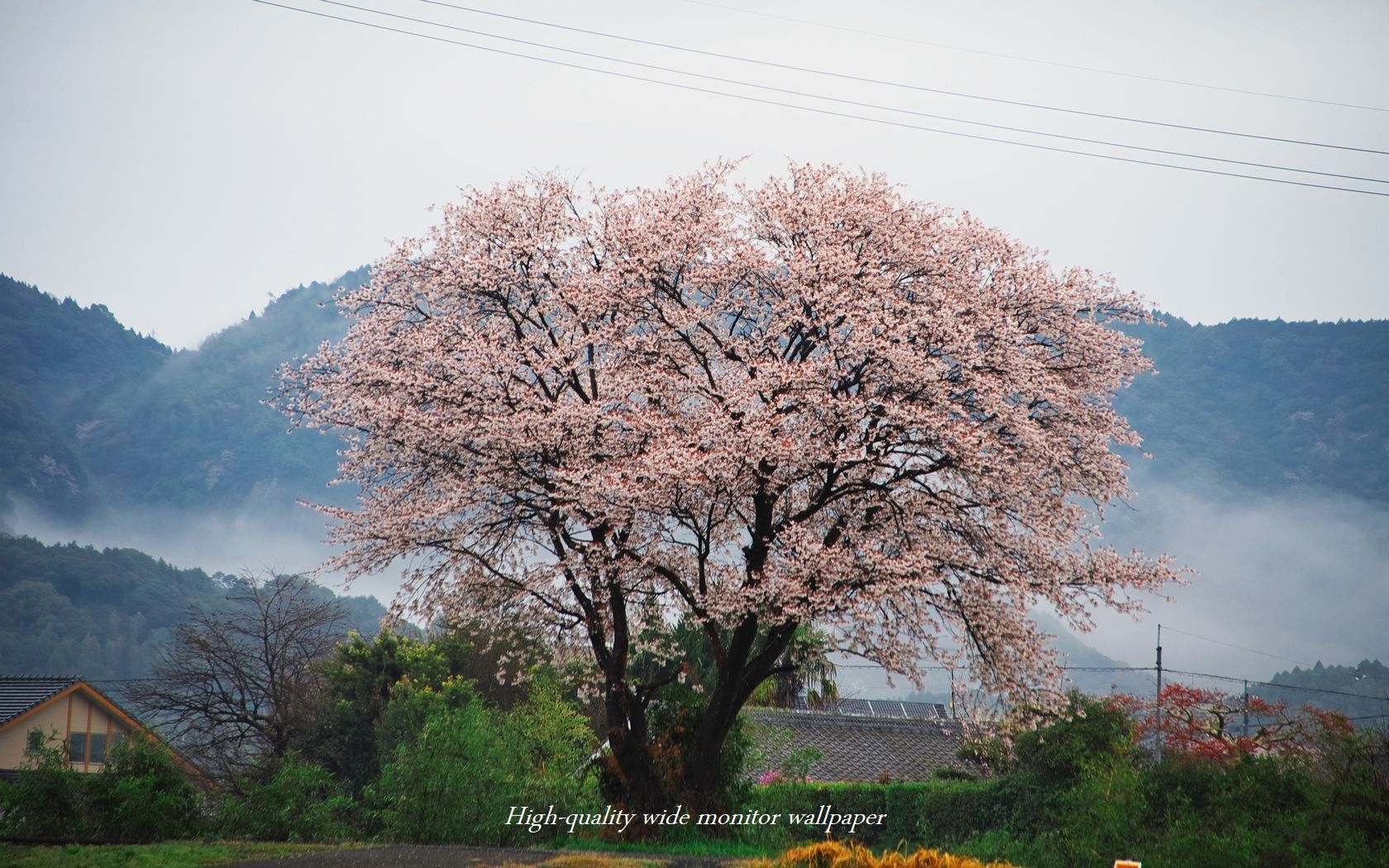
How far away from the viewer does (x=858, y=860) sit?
32.7ft

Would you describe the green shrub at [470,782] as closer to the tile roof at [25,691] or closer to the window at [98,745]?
the tile roof at [25,691]

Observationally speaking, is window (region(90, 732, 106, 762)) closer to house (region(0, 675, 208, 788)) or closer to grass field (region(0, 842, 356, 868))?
house (region(0, 675, 208, 788))

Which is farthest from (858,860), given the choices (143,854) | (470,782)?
(143,854)

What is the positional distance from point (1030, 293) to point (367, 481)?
12343 mm

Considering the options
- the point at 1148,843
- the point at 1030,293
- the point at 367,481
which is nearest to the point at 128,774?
the point at 367,481

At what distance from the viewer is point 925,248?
63.5 feet

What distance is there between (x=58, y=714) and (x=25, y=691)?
1593mm

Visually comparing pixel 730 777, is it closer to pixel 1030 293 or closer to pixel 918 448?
pixel 918 448

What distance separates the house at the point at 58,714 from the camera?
3875 cm

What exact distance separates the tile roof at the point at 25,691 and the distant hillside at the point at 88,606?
66503 millimetres

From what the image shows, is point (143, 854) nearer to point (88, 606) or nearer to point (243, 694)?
point (243, 694)

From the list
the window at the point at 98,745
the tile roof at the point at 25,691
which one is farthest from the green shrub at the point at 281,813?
the window at the point at 98,745

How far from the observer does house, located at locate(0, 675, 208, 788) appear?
3875 centimetres

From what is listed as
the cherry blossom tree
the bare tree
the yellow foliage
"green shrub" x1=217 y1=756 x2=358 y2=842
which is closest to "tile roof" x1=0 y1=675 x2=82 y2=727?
the bare tree
